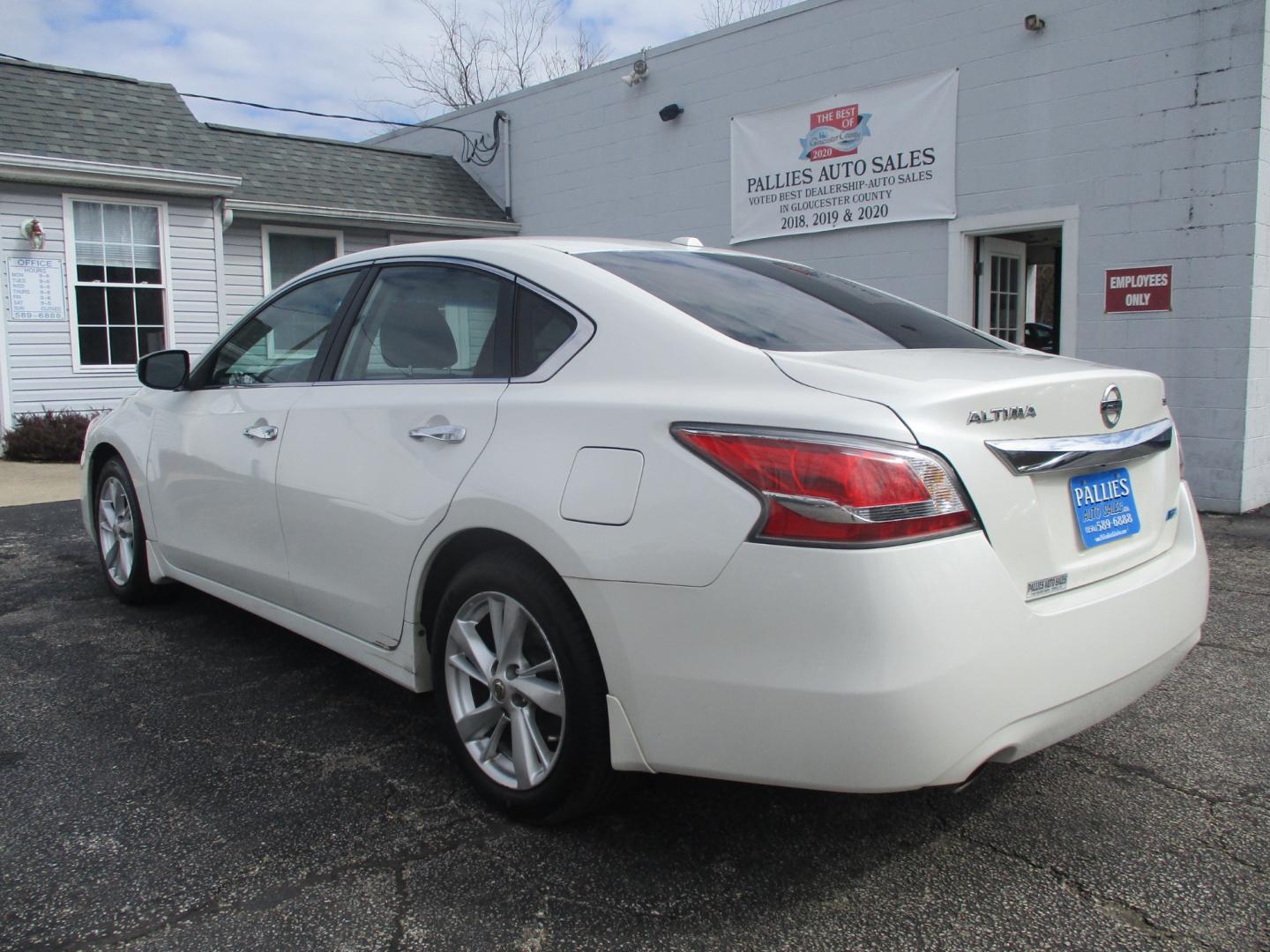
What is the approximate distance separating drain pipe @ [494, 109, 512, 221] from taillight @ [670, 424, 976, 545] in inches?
535

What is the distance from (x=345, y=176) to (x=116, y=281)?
387 centimetres

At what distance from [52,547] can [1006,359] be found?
598 cm

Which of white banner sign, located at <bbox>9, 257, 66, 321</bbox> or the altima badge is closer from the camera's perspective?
the altima badge

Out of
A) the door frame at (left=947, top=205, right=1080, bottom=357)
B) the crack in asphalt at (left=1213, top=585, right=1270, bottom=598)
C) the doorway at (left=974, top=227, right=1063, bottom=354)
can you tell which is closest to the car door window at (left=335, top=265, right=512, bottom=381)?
the crack in asphalt at (left=1213, top=585, right=1270, bottom=598)

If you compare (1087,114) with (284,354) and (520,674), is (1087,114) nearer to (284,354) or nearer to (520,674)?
(284,354)

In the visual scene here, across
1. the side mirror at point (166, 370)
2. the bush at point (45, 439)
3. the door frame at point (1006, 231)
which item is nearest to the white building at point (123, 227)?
the bush at point (45, 439)

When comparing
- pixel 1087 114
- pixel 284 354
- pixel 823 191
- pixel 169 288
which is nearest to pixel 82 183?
pixel 169 288

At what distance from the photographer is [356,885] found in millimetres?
2375

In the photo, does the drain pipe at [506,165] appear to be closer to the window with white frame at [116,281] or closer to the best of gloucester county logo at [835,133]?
the window with white frame at [116,281]

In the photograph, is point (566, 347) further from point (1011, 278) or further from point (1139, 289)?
point (1011, 278)

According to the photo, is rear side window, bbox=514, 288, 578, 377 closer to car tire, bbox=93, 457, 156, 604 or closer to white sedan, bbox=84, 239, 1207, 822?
white sedan, bbox=84, 239, 1207, 822

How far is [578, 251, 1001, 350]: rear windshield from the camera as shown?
2.58 meters

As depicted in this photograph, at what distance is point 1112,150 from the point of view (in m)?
8.23

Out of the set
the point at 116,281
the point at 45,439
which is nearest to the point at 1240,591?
the point at 45,439
